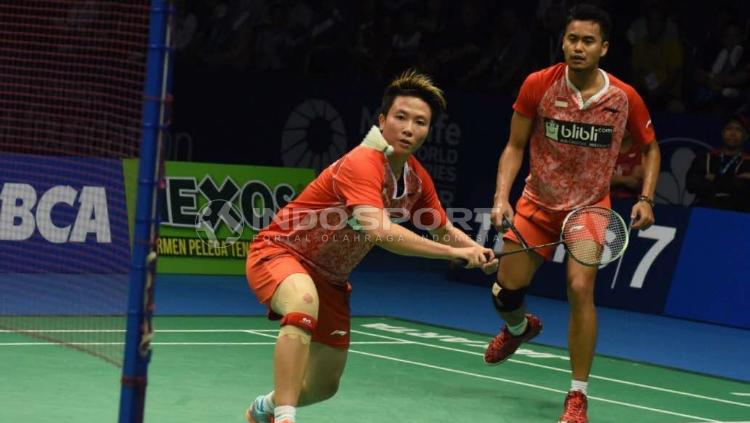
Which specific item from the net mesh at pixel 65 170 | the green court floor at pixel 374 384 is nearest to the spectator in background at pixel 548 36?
the net mesh at pixel 65 170

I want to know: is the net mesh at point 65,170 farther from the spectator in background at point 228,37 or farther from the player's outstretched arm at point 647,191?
the spectator in background at point 228,37

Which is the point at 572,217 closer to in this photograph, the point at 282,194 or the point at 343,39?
the point at 282,194

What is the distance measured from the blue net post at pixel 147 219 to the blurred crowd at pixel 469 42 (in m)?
10.6

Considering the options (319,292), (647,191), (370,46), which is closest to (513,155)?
(647,191)

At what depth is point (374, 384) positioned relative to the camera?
30.3ft

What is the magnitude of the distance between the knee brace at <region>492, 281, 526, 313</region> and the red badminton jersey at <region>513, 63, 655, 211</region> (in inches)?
21.3

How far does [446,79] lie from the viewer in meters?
17.8

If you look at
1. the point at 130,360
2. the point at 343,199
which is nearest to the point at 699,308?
the point at 343,199

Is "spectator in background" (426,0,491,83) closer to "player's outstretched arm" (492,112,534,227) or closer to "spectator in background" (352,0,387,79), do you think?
"spectator in background" (352,0,387,79)

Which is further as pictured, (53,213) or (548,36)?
(548,36)

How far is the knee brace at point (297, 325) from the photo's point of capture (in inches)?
256

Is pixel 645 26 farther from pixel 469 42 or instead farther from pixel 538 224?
pixel 538 224

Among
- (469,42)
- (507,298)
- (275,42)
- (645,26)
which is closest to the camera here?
(507,298)

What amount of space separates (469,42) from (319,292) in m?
11.3
